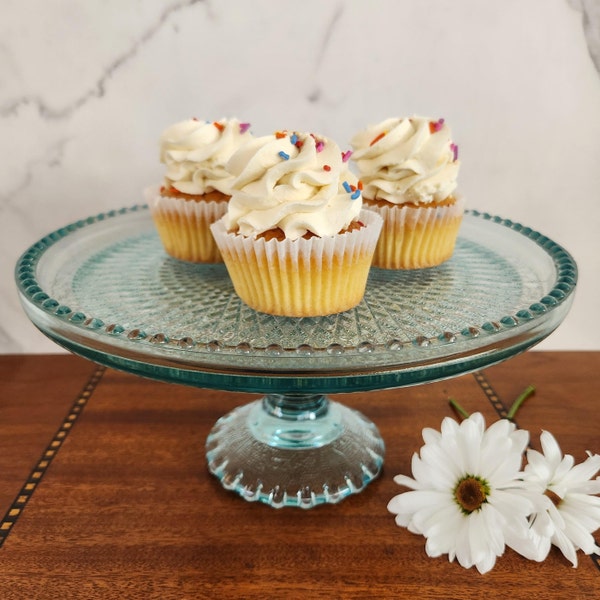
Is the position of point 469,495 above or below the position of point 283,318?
below

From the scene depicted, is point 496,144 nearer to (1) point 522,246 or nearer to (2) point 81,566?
(1) point 522,246

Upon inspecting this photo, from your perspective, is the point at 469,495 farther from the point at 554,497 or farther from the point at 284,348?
the point at 284,348

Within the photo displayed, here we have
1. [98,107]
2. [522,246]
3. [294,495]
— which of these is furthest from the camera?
[98,107]

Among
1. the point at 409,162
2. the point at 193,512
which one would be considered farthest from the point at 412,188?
the point at 193,512

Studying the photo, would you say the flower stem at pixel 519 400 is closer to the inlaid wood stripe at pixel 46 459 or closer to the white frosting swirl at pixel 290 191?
the white frosting swirl at pixel 290 191

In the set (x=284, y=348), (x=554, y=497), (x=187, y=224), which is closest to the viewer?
(x=284, y=348)

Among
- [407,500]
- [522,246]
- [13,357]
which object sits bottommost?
[13,357]

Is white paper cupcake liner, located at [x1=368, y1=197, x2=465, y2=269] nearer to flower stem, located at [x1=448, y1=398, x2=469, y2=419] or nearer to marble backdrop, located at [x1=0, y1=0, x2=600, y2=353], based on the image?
flower stem, located at [x1=448, y1=398, x2=469, y2=419]

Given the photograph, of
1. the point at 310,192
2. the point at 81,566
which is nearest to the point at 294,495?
the point at 81,566
